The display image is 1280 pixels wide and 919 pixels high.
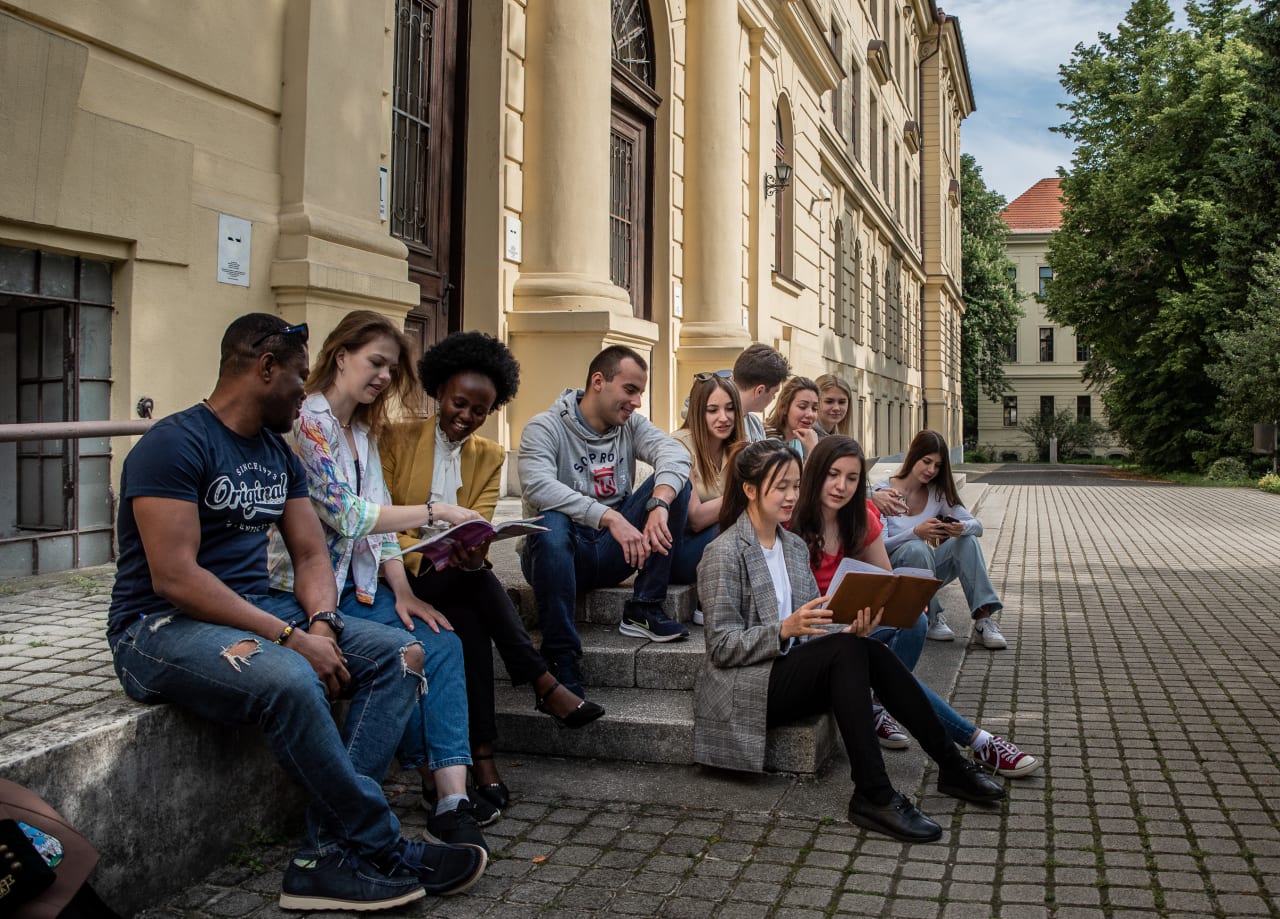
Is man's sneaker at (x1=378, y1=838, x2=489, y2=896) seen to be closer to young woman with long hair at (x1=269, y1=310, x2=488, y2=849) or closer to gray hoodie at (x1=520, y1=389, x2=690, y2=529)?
young woman with long hair at (x1=269, y1=310, x2=488, y2=849)

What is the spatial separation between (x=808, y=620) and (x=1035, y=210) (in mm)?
73795

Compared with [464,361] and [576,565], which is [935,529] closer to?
[576,565]

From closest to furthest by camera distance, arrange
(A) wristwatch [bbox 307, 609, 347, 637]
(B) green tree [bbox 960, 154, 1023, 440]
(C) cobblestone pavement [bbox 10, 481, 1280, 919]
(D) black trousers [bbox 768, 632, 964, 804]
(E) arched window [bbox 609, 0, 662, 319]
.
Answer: (C) cobblestone pavement [bbox 10, 481, 1280, 919] → (A) wristwatch [bbox 307, 609, 347, 637] → (D) black trousers [bbox 768, 632, 964, 804] → (E) arched window [bbox 609, 0, 662, 319] → (B) green tree [bbox 960, 154, 1023, 440]

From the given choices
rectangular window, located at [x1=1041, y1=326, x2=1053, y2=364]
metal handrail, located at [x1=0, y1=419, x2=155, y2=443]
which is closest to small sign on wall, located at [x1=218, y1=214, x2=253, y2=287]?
metal handrail, located at [x1=0, y1=419, x2=155, y2=443]

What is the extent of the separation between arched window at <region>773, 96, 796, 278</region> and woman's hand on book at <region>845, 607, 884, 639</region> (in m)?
14.6

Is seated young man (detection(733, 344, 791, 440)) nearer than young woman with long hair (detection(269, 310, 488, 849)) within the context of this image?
No

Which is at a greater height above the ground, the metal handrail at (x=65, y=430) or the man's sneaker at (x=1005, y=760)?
the metal handrail at (x=65, y=430)

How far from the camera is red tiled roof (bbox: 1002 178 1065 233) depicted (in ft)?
233

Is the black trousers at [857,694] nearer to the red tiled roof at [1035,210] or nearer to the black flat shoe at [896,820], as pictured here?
the black flat shoe at [896,820]

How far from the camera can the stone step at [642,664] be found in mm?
5145

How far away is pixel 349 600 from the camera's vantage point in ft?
13.6

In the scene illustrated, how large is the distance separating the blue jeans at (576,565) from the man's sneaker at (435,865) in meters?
1.35

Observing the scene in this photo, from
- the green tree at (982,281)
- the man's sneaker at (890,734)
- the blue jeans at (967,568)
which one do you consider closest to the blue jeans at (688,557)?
the man's sneaker at (890,734)

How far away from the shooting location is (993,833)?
4004 millimetres
